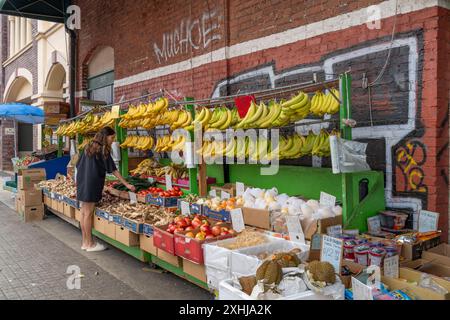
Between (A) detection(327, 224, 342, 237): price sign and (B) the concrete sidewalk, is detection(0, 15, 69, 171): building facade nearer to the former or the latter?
(B) the concrete sidewalk

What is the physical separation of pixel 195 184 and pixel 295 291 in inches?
147

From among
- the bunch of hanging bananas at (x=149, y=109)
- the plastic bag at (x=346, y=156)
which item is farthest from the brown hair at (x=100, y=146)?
the plastic bag at (x=346, y=156)

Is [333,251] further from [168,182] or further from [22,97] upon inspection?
[22,97]

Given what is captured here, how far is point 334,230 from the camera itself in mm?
4250

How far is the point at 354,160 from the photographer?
432 centimetres

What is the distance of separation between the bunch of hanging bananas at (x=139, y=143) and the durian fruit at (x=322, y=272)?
5548 millimetres

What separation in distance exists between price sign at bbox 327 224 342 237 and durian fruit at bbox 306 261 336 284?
1161mm

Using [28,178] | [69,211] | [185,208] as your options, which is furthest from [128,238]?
[28,178]

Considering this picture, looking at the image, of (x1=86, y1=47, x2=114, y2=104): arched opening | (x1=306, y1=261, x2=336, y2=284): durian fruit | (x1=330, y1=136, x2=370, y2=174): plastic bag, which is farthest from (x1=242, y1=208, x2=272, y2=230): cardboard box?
(x1=86, y1=47, x2=114, y2=104): arched opening

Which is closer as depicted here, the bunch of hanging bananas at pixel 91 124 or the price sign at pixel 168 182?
the price sign at pixel 168 182

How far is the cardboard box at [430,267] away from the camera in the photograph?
3.68 m

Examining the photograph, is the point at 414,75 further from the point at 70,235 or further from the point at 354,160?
the point at 70,235

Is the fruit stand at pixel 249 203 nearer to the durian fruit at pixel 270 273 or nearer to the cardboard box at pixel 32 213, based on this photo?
the durian fruit at pixel 270 273
